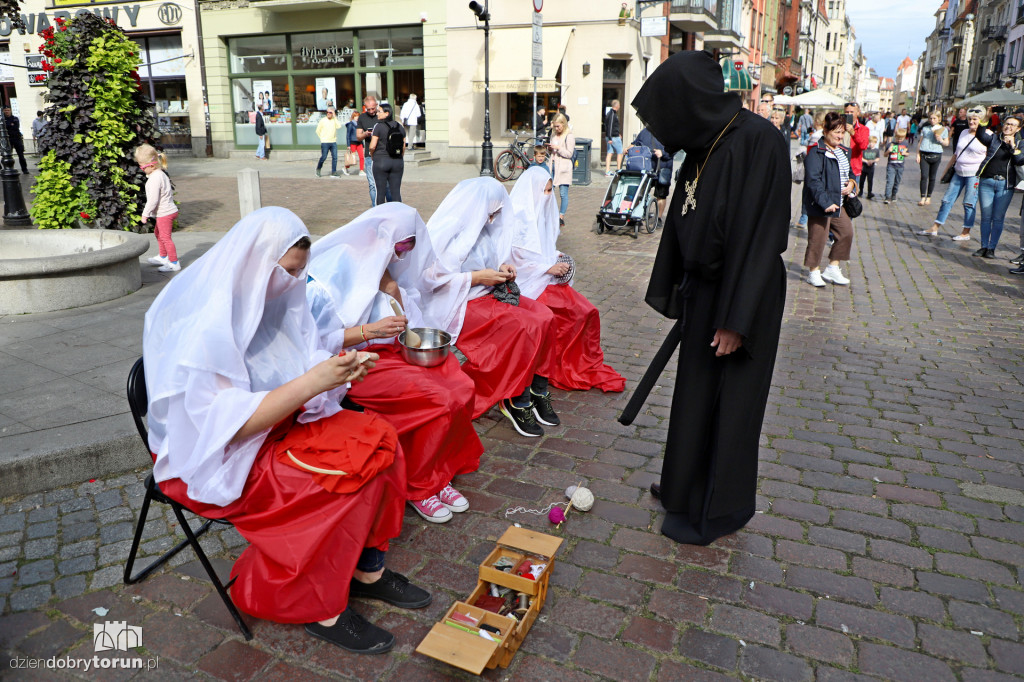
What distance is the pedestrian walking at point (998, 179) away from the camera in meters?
10.0

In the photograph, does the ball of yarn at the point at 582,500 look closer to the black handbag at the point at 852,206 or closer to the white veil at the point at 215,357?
the white veil at the point at 215,357

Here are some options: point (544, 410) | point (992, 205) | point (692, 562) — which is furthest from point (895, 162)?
point (692, 562)

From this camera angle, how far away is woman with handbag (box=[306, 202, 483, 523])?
3441mm

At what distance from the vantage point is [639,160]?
12.1 meters

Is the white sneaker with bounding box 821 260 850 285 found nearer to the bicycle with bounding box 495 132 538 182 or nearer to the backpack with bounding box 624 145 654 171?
the backpack with bounding box 624 145 654 171

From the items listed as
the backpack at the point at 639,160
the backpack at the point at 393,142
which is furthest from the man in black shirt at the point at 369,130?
the backpack at the point at 639,160

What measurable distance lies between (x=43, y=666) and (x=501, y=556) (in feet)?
5.71

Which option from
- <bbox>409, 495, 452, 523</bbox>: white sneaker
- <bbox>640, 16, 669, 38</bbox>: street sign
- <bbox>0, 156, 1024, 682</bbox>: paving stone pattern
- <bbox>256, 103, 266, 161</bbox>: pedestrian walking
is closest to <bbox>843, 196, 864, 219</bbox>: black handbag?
<bbox>0, 156, 1024, 682</bbox>: paving stone pattern

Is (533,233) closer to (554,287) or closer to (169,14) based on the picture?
(554,287)

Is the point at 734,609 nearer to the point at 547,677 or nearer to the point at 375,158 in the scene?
the point at 547,677

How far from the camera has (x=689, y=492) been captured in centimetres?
351

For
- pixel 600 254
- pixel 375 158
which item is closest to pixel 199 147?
pixel 375 158

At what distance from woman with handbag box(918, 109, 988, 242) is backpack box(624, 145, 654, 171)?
463 centimetres

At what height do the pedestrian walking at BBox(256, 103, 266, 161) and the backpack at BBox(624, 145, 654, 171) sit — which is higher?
the pedestrian walking at BBox(256, 103, 266, 161)
